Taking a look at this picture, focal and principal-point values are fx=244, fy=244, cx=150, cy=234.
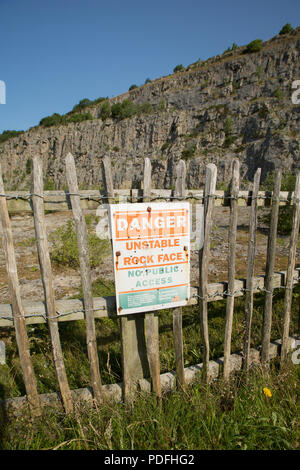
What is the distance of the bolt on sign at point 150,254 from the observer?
1.92 metres

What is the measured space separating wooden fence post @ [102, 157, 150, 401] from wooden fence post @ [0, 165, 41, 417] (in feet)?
2.50

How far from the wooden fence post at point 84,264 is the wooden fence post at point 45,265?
217 mm

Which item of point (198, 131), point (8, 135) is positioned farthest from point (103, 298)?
point (8, 135)

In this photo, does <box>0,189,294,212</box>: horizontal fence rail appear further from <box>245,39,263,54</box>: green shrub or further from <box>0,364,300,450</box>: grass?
<box>245,39,263,54</box>: green shrub

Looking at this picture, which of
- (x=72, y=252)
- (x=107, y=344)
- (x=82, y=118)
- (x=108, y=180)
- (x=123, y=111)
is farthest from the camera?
(x=82, y=118)

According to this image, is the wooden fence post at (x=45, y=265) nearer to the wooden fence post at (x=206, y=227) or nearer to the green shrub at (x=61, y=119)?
the wooden fence post at (x=206, y=227)

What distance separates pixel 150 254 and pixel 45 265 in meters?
0.83

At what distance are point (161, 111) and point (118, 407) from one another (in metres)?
48.7

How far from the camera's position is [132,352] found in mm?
2213

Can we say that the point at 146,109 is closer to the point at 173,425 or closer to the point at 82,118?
the point at 82,118

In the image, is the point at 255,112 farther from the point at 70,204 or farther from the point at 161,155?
the point at 70,204

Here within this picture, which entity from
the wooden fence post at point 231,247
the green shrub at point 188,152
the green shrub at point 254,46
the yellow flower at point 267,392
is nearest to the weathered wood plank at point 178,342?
the wooden fence post at point 231,247

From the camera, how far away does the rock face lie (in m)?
28.7

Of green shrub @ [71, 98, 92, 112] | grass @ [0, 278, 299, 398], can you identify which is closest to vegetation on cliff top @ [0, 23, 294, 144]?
green shrub @ [71, 98, 92, 112]
